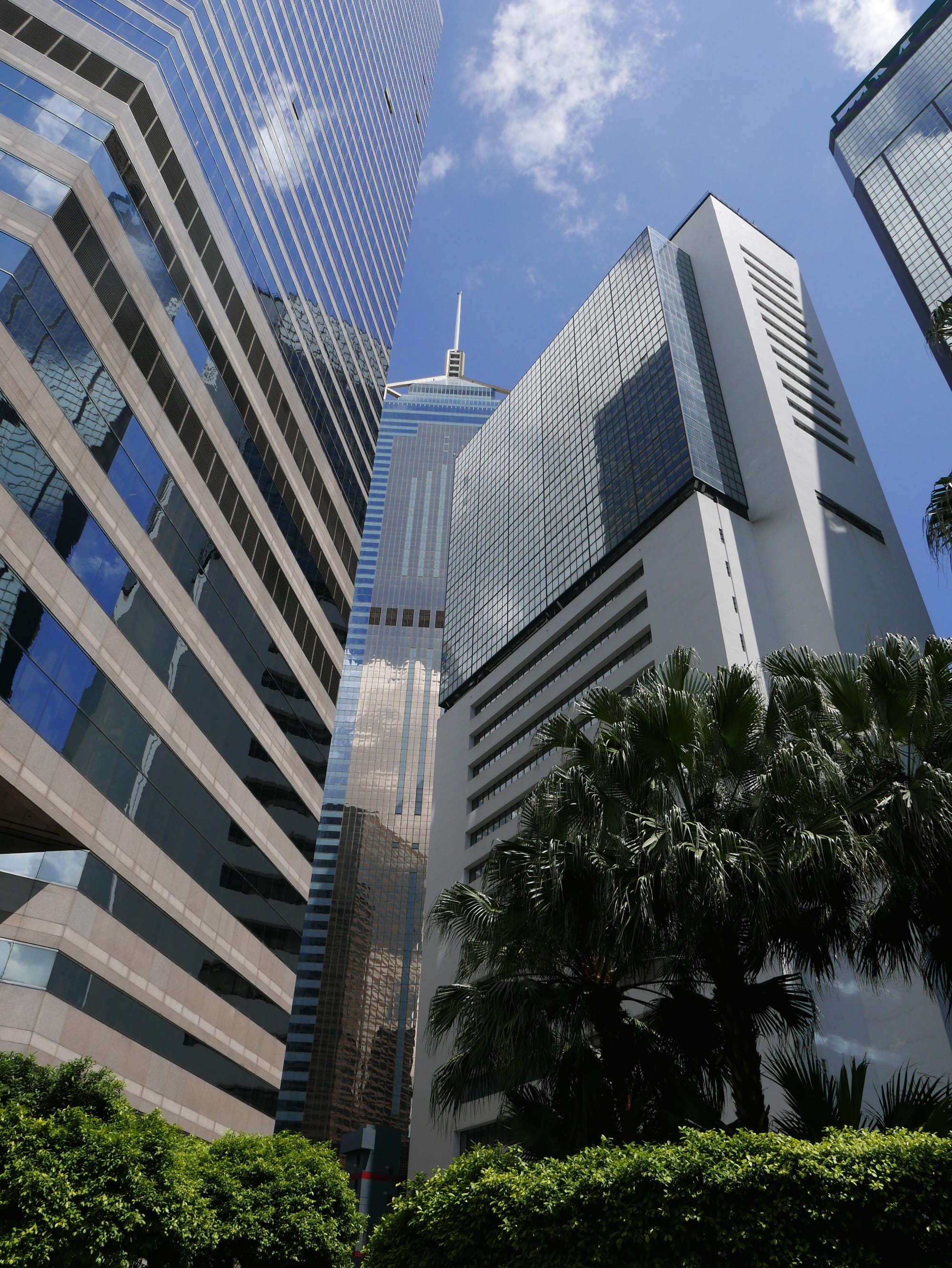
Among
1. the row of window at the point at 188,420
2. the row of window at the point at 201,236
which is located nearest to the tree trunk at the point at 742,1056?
the row of window at the point at 188,420

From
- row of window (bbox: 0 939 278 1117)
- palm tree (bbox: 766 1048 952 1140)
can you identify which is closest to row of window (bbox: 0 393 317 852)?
row of window (bbox: 0 939 278 1117)

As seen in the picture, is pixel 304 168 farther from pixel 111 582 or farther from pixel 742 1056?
pixel 742 1056

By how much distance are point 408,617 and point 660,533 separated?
126m

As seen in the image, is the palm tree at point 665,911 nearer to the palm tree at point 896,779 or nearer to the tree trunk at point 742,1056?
the tree trunk at point 742,1056

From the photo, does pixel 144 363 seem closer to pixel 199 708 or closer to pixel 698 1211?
pixel 199 708

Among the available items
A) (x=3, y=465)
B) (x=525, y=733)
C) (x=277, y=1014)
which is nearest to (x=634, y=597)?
(x=525, y=733)

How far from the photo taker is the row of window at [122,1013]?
22.6 metres

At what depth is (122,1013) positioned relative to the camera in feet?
86.9

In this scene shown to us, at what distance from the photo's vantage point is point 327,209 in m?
51.0

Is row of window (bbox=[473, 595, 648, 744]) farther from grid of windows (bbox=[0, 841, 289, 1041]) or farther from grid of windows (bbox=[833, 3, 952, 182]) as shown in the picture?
grid of windows (bbox=[833, 3, 952, 182])

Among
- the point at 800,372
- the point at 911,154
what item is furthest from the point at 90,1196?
the point at 911,154

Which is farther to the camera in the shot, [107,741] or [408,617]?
[408,617]

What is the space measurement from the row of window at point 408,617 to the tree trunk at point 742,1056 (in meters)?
164

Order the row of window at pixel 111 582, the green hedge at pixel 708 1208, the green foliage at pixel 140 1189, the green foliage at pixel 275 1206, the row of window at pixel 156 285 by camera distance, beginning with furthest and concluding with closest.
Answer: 1. the row of window at pixel 156 285
2. the row of window at pixel 111 582
3. the green foliage at pixel 275 1206
4. the green foliage at pixel 140 1189
5. the green hedge at pixel 708 1208
